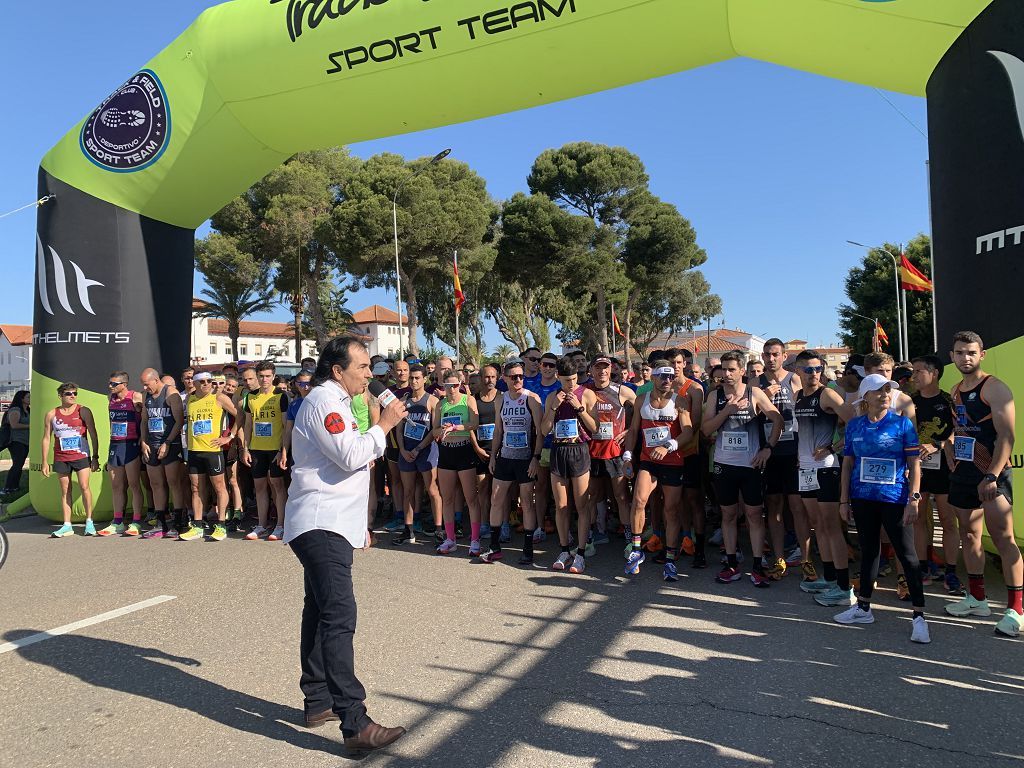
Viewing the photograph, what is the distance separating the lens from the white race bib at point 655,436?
5.85 meters

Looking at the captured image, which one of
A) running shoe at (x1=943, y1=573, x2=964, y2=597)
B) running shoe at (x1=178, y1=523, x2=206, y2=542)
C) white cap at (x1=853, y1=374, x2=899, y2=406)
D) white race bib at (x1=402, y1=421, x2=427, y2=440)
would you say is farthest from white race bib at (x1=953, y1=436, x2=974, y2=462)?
running shoe at (x1=178, y1=523, x2=206, y2=542)

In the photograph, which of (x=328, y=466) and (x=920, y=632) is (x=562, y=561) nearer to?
(x=920, y=632)

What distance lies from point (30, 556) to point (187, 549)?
1.52 metres

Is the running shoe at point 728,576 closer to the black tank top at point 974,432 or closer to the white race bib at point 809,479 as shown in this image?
the white race bib at point 809,479

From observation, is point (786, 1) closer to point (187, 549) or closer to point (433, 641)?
point (433, 641)

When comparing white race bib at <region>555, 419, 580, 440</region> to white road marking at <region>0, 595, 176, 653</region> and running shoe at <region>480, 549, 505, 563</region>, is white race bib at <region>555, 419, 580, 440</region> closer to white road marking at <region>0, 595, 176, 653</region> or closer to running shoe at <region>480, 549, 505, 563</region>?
running shoe at <region>480, 549, 505, 563</region>

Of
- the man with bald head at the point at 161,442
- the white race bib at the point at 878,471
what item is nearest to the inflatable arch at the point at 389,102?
the man with bald head at the point at 161,442

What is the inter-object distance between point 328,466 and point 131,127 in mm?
6695

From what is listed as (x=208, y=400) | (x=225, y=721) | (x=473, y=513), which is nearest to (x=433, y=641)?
(x=225, y=721)

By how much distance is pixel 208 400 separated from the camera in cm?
742

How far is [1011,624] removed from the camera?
13.7 feet

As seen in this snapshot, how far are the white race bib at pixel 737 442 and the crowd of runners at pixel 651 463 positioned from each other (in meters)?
0.01

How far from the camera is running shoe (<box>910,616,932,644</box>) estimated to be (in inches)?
161

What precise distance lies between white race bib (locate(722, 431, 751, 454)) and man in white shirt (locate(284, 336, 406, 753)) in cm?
335
